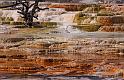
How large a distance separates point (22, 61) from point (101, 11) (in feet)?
3.75

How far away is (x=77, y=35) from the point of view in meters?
3.44

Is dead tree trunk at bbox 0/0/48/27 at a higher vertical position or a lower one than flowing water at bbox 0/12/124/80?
higher

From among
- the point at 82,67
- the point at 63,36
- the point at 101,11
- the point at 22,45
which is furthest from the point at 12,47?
the point at 101,11

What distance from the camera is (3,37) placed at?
11.3 ft

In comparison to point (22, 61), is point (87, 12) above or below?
above

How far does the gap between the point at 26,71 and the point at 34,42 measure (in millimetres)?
380

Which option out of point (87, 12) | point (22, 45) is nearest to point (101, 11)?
point (87, 12)

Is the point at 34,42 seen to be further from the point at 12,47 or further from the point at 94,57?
the point at 94,57

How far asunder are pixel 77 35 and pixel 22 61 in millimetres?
744

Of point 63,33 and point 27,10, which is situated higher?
point 27,10

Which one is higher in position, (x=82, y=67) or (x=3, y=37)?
(x=3, y=37)

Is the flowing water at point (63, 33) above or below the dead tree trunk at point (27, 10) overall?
below

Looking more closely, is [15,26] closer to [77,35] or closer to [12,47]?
[12,47]

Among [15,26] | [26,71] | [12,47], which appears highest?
[15,26]
